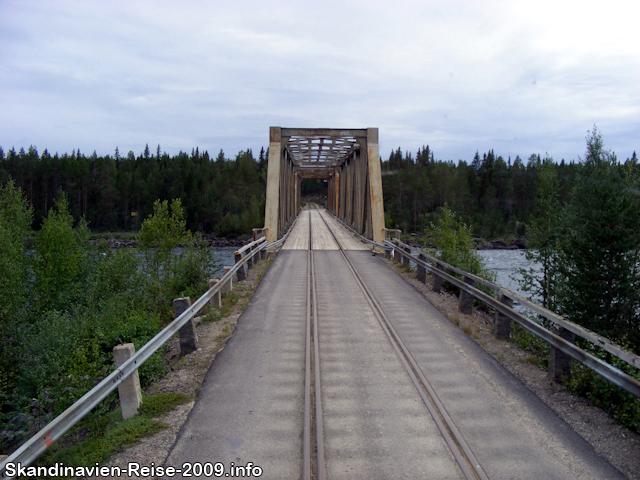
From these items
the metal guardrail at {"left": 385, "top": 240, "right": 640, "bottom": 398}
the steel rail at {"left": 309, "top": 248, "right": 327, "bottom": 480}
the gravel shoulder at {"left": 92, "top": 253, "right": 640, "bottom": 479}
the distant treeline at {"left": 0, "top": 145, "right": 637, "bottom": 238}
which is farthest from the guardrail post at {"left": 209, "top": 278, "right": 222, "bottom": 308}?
the distant treeline at {"left": 0, "top": 145, "right": 637, "bottom": 238}

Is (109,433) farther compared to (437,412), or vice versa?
(437,412)

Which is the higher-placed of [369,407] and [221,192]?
[221,192]

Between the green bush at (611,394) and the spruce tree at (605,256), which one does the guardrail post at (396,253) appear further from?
the green bush at (611,394)

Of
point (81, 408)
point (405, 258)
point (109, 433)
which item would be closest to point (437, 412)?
point (109, 433)

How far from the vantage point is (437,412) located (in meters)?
5.07

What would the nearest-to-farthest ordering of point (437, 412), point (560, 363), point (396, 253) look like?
point (437, 412) → point (560, 363) → point (396, 253)

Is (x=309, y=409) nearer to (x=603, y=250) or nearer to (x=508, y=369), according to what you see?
(x=508, y=369)

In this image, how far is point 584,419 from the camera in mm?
4906

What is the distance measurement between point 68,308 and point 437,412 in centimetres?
2471

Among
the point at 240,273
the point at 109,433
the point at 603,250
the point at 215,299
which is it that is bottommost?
the point at 109,433

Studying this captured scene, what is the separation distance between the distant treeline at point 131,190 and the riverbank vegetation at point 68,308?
4883 centimetres

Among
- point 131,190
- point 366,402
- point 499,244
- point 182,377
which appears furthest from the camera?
point 131,190

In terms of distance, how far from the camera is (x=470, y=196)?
310 ft

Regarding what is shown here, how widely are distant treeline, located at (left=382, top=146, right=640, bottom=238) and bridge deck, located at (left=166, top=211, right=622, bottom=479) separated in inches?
2810
